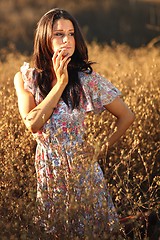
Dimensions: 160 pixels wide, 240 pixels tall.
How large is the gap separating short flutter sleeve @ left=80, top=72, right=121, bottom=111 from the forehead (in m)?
0.23

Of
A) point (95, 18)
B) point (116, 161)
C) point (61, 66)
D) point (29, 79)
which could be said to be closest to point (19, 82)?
point (29, 79)

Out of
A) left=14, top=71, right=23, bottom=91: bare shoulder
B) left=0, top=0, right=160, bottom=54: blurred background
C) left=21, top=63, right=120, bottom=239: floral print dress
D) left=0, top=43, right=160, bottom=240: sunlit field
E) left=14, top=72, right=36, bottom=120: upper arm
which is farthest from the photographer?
left=0, top=0, right=160, bottom=54: blurred background

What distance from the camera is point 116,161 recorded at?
386 centimetres

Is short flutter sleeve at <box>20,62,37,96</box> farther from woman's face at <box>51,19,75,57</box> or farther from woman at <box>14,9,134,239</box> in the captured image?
woman's face at <box>51,19,75,57</box>

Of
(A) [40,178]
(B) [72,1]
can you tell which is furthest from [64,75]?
(B) [72,1]

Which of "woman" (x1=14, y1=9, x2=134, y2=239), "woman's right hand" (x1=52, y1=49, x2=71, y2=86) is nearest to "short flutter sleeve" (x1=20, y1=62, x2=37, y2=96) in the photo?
"woman" (x1=14, y1=9, x2=134, y2=239)

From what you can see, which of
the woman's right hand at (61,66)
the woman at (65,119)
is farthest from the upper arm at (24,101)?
the woman's right hand at (61,66)

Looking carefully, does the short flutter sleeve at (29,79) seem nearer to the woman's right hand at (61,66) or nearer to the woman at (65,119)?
the woman at (65,119)

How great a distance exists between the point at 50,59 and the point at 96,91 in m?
0.27

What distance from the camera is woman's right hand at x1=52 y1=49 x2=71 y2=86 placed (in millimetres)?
2576

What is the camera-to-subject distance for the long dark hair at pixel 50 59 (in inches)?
106

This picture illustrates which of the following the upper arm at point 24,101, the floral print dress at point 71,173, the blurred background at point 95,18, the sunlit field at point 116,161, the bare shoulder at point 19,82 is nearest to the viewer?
the floral print dress at point 71,173

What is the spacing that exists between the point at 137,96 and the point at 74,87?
5.07 feet

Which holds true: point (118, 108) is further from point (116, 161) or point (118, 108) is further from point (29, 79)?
point (116, 161)
